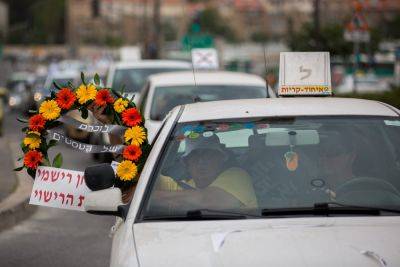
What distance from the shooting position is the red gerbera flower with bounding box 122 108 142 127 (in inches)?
285

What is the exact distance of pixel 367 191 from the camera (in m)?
5.21

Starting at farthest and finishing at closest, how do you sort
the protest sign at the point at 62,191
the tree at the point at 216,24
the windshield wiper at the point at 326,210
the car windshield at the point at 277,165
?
the tree at the point at 216,24
the protest sign at the point at 62,191
the car windshield at the point at 277,165
the windshield wiper at the point at 326,210

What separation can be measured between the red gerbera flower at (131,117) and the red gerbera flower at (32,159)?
62cm

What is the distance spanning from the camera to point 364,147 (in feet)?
18.0

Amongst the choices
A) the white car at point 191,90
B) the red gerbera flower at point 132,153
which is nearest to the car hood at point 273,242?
the red gerbera flower at point 132,153

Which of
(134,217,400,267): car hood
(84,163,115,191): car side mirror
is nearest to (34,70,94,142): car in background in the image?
(84,163,115,191): car side mirror

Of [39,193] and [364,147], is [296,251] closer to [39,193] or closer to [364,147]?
[364,147]

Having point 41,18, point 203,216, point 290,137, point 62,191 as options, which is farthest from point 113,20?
point 203,216

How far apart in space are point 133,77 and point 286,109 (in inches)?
530

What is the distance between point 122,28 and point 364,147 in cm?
15730

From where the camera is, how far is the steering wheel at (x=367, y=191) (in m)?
5.14

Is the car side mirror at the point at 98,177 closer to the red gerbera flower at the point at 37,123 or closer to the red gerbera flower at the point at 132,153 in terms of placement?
the red gerbera flower at the point at 132,153

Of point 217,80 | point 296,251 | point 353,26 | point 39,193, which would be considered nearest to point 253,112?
point 296,251

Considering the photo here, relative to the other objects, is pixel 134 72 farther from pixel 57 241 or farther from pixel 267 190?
pixel 267 190
